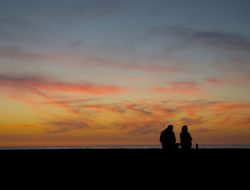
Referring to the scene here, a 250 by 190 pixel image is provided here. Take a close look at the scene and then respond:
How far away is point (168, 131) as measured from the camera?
74.7ft

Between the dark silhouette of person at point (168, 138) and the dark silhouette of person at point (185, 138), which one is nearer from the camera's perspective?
the dark silhouette of person at point (168, 138)

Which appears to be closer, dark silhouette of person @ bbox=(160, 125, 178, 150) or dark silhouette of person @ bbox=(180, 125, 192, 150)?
dark silhouette of person @ bbox=(160, 125, 178, 150)

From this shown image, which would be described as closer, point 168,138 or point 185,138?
point 168,138
